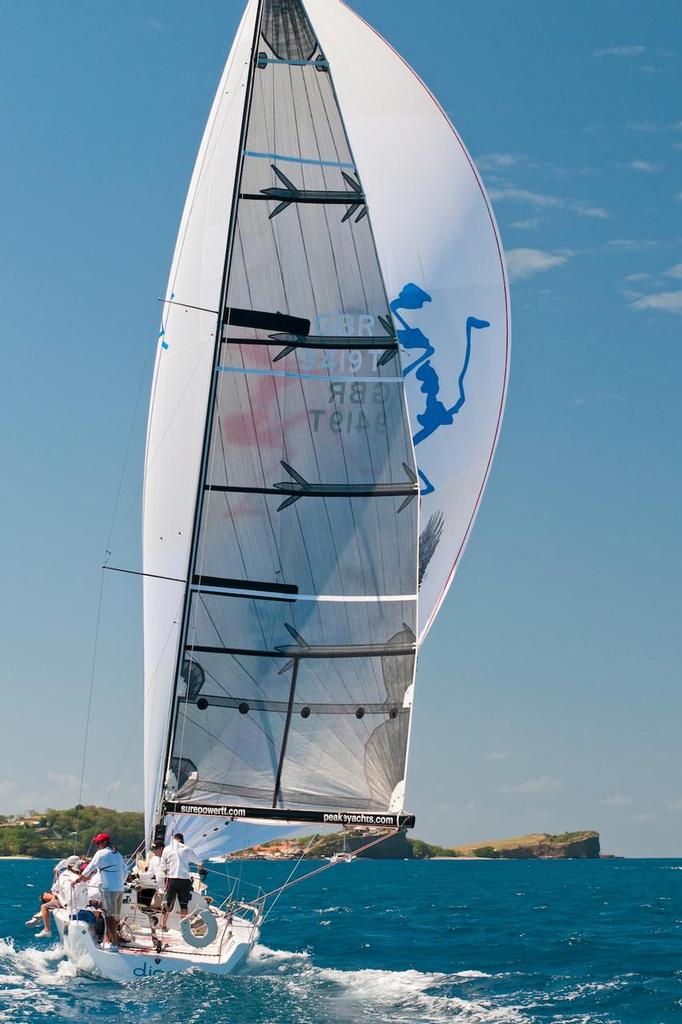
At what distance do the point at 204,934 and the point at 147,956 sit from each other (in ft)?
2.90

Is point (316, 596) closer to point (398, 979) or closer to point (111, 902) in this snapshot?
point (111, 902)

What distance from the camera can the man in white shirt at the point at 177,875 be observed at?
15.6 m

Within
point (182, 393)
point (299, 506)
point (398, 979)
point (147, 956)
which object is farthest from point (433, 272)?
point (147, 956)

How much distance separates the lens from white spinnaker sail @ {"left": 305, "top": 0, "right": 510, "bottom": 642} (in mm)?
17578

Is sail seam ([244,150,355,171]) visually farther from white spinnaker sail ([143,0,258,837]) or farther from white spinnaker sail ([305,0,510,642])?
white spinnaker sail ([143,0,258,837])

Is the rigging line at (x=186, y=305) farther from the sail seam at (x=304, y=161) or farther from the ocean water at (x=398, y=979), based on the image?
the ocean water at (x=398, y=979)

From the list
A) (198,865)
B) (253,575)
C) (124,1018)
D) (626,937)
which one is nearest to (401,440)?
(253,575)

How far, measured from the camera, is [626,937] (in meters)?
24.2

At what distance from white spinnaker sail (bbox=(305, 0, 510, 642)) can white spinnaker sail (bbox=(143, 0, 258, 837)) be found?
5.95 feet

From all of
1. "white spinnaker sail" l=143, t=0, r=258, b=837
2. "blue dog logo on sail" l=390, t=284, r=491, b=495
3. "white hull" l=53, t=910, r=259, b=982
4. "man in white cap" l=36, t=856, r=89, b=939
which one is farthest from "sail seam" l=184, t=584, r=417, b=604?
"white hull" l=53, t=910, r=259, b=982

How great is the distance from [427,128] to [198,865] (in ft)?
35.1

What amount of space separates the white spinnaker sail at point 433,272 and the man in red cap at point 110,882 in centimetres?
515

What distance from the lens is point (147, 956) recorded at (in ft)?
47.5

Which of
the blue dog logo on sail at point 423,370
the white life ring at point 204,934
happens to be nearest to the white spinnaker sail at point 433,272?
the blue dog logo on sail at point 423,370
